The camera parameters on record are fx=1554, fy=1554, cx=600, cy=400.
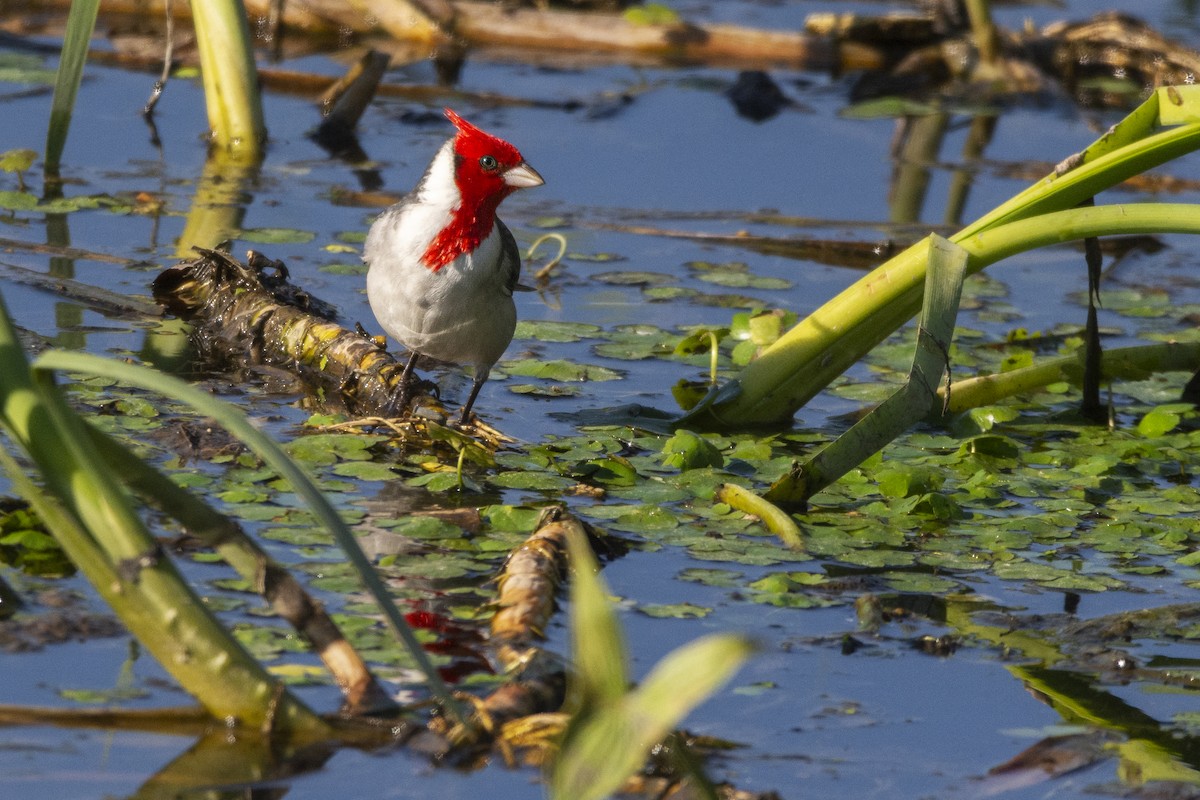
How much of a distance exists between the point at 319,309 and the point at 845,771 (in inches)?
114

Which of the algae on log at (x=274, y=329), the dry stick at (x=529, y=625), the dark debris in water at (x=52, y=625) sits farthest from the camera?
the algae on log at (x=274, y=329)

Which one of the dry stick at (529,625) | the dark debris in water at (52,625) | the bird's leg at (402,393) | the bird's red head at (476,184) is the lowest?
the dark debris in water at (52,625)

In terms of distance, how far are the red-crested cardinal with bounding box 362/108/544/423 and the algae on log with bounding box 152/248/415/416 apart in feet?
0.50

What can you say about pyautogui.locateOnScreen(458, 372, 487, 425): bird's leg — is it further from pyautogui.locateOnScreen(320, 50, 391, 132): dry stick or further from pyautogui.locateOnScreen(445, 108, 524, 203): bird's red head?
pyautogui.locateOnScreen(320, 50, 391, 132): dry stick

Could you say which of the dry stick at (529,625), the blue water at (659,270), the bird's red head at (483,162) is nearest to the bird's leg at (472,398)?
the blue water at (659,270)

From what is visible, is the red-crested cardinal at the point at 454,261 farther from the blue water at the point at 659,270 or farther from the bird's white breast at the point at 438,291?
the blue water at the point at 659,270

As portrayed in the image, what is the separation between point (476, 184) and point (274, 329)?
831 mm

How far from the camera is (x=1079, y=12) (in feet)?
37.1

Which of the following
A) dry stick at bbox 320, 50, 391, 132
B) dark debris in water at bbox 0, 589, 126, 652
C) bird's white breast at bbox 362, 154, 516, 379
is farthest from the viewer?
dry stick at bbox 320, 50, 391, 132

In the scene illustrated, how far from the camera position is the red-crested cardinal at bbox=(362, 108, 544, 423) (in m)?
4.34

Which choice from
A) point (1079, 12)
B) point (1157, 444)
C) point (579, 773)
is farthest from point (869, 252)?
point (1079, 12)

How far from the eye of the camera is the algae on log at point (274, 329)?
4.66 metres

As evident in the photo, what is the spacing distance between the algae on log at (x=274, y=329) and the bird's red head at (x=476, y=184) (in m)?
0.48

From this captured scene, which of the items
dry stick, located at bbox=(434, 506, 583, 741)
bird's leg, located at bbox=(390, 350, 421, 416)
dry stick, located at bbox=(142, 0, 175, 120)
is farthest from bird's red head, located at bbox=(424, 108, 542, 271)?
dry stick, located at bbox=(142, 0, 175, 120)
